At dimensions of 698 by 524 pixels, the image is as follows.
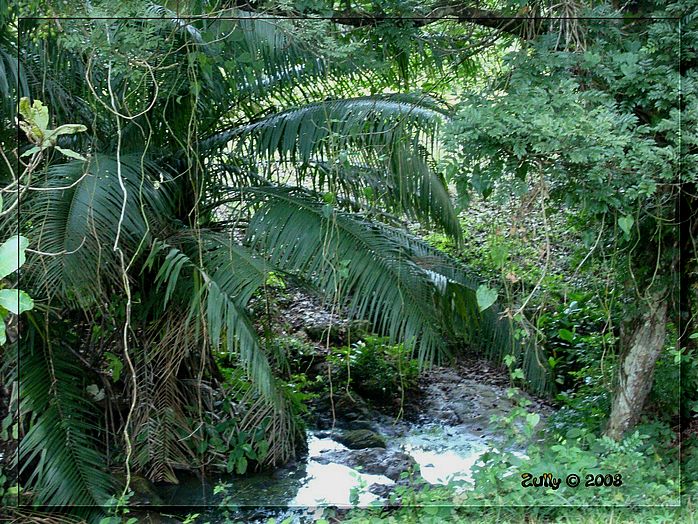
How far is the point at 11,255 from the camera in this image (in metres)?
2.97

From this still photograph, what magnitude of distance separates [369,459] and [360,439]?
1.31ft

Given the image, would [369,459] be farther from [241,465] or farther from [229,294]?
[229,294]

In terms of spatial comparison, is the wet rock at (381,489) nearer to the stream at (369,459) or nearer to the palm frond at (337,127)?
the stream at (369,459)

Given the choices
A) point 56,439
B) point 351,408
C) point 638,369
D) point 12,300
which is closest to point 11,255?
point 12,300

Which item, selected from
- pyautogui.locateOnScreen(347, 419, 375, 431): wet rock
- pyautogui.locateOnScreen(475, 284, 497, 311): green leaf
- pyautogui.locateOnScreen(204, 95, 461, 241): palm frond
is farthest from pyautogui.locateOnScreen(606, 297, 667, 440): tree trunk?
pyautogui.locateOnScreen(347, 419, 375, 431): wet rock

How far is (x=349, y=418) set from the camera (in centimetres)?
673

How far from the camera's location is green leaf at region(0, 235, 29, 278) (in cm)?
292

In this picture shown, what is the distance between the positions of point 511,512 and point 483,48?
9.38ft

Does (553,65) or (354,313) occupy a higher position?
(553,65)

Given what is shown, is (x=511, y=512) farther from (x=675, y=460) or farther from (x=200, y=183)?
(x=200, y=183)

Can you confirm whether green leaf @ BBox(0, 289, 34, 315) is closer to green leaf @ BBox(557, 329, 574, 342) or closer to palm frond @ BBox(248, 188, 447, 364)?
palm frond @ BBox(248, 188, 447, 364)

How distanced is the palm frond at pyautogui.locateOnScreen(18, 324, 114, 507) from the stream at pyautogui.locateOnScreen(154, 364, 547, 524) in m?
0.71

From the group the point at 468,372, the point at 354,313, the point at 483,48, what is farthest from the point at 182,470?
the point at 483,48

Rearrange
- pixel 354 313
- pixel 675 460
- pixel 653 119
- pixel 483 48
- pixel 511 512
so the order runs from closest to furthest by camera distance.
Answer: pixel 511 512
pixel 653 119
pixel 675 460
pixel 483 48
pixel 354 313
